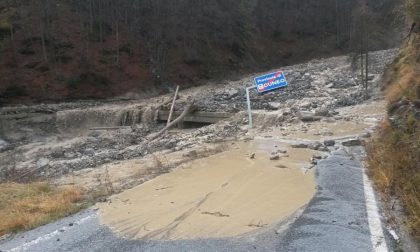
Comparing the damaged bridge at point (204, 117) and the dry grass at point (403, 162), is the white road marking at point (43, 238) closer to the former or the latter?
the dry grass at point (403, 162)

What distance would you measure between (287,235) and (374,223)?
126cm

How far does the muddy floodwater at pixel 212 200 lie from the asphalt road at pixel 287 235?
255 millimetres

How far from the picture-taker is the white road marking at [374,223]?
17.9 ft

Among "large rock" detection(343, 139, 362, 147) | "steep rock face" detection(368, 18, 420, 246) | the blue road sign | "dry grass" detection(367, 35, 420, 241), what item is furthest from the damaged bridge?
"dry grass" detection(367, 35, 420, 241)

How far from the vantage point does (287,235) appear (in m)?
5.93

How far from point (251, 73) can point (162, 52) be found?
402 inches

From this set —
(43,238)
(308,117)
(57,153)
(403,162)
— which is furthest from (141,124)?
(43,238)

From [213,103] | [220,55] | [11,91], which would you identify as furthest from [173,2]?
[213,103]

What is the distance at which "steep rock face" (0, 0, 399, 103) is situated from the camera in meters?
36.9

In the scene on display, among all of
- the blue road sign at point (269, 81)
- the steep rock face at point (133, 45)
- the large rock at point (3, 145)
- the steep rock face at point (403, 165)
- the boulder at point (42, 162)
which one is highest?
the steep rock face at point (133, 45)

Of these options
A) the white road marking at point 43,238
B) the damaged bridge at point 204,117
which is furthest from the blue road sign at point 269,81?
the white road marking at point 43,238

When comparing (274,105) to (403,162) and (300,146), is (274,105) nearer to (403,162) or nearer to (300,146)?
(300,146)

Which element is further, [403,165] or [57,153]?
[57,153]

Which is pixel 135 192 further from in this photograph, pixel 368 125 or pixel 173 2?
pixel 173 2
